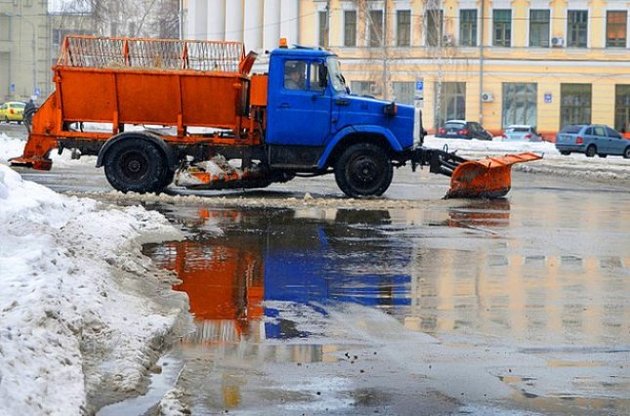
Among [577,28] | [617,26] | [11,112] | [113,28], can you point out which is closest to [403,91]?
[577,28]

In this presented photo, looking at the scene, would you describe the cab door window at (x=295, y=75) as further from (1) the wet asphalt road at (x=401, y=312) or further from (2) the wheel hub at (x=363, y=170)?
(1) the wet asphalt road at (x=401, y=312)

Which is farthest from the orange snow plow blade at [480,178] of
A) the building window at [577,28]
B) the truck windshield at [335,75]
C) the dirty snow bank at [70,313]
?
the building window at [577,28]

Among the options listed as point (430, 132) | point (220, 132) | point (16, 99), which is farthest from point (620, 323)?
point (16, 99)

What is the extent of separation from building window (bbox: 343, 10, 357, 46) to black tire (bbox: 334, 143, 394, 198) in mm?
51216

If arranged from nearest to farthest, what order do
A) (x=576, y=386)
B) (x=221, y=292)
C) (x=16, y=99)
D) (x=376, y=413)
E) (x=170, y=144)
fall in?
(x=376, y=413) < (x=576, y=386) < (x=221, y=292) < (x=170, y=144) < (x=16, y=99)

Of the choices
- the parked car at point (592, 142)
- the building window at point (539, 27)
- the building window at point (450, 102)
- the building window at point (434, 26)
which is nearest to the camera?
the parked car at point (592, 142)

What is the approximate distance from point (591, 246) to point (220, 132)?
9.03 metres

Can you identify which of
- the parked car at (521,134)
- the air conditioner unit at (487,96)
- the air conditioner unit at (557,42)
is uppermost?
the air conditioner unit at (557,42)

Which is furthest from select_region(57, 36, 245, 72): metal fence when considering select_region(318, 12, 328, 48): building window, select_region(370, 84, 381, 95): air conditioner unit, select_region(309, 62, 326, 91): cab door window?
select_region(318, 12, 328, 48): building window

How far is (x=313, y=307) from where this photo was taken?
1100 cm

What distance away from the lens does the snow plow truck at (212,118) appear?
2241cm

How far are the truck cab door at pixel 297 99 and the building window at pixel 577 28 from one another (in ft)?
168

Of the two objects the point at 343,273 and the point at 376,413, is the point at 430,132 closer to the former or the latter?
the point at 343,273

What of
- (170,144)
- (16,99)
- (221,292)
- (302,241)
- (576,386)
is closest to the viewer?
(576,386)
